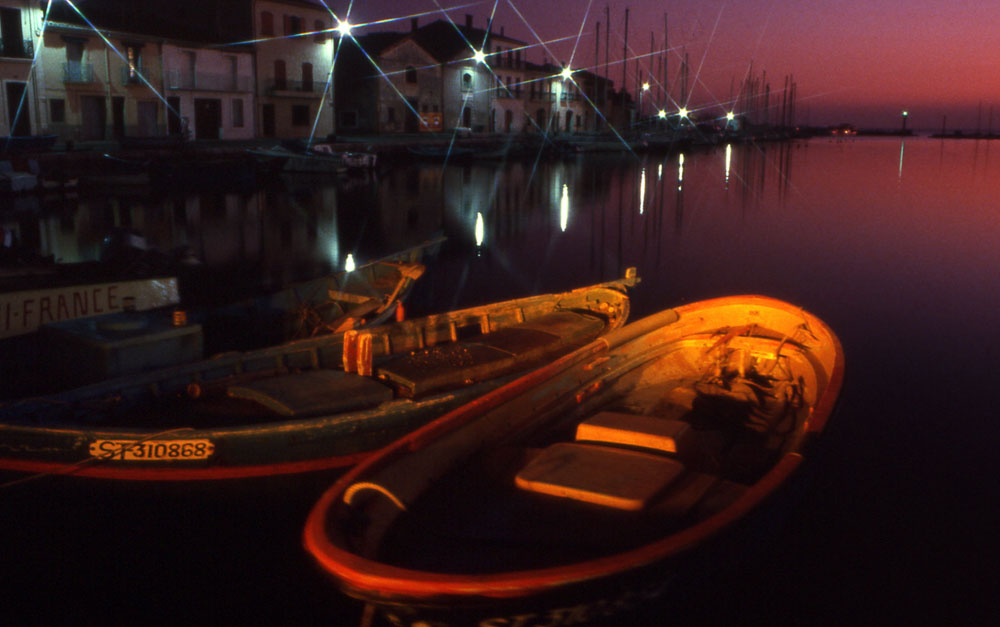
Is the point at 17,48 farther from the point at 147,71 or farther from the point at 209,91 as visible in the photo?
the point at 209,91

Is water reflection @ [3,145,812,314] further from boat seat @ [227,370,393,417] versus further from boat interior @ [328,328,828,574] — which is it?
boat interior @ [328,328,828,574]

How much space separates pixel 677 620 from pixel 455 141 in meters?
55.8

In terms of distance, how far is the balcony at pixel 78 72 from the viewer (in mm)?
37688

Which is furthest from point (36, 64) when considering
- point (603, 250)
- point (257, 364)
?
point (257, 364)

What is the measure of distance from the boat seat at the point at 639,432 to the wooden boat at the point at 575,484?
11 millimetres

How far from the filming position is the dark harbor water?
5883mm

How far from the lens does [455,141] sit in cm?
5894

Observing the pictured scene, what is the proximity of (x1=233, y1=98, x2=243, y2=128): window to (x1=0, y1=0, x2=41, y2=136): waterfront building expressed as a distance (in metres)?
12.2

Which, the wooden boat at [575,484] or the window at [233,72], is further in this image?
the window at [233,72]

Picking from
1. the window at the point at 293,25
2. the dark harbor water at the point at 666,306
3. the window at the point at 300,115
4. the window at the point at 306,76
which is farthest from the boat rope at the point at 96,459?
the window at the point at 293,25

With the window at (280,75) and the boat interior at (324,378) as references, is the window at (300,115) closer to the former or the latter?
the window at (280,75)

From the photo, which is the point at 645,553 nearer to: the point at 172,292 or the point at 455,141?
the point at 172,292

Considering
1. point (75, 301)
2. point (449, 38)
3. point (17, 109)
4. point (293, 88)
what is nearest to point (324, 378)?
point (75, 301)

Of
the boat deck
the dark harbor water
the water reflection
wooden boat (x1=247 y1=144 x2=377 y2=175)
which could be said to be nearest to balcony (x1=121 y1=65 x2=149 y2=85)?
wooden boat (x1=247 y1=144 x2=377 y2=175)
